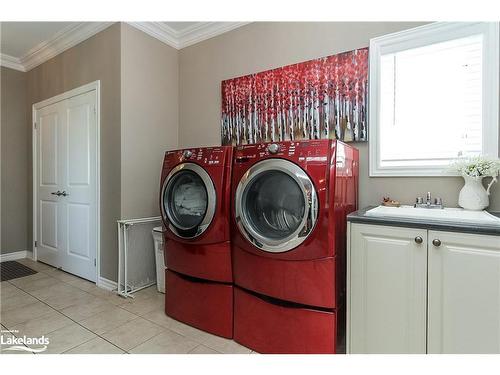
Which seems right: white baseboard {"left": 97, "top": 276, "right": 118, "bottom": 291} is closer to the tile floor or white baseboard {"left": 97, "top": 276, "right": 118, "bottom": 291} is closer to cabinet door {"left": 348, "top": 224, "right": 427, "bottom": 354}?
the tile floor

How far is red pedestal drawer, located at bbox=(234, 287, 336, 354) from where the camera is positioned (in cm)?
142

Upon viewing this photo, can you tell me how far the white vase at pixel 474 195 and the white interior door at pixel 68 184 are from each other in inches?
118

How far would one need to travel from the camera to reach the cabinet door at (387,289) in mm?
1248

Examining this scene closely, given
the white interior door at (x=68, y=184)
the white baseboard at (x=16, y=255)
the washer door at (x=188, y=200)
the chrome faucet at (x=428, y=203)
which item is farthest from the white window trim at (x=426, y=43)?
the white baseboard at (x=16, y=255)

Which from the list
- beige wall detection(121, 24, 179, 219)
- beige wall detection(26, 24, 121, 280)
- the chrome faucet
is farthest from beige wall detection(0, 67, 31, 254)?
the chrome faucet

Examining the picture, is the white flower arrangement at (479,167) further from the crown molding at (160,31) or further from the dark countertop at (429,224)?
the crown molding at (160,31)

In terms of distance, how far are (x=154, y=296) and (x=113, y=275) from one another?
0.47 metres

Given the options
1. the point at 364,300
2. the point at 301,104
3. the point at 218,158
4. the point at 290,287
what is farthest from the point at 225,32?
the point at 364,300

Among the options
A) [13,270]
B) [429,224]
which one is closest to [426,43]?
[429,224]

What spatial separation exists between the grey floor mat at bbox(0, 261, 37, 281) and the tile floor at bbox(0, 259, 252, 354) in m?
0.19

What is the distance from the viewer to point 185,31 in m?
2.73

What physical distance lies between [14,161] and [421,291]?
457cm

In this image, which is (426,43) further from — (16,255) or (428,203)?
(16,255)
